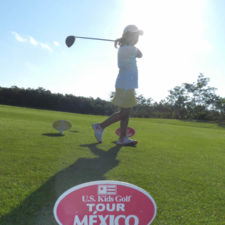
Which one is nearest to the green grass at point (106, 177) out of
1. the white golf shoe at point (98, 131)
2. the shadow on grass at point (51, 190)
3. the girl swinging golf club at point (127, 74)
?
the shadow on grass at point (51, 190)

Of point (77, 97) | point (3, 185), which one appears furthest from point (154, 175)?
point (77, 97)

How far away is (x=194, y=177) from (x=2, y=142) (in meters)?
2.09

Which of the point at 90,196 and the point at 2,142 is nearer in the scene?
the point at 90,196

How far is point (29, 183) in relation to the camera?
1398mm

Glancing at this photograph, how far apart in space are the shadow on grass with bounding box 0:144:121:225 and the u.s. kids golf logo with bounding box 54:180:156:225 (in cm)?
25

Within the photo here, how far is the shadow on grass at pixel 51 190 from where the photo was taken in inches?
41.3

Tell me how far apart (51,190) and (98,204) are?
1.83 ft

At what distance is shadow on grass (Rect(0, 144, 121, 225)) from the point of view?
3.44 ft

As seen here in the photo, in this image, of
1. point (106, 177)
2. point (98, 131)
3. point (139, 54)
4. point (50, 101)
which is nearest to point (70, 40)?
point (139, 54)

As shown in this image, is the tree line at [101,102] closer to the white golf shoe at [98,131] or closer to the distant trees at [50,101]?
the distant trees at [50,101]

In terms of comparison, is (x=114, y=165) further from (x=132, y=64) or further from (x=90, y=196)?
(x=132, y=64)

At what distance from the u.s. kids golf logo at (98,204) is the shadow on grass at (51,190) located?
0.25 meters

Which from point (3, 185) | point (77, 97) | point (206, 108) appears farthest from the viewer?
point (206, 108)

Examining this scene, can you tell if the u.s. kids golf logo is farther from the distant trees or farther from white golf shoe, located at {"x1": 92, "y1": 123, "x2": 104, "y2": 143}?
the distant trees
